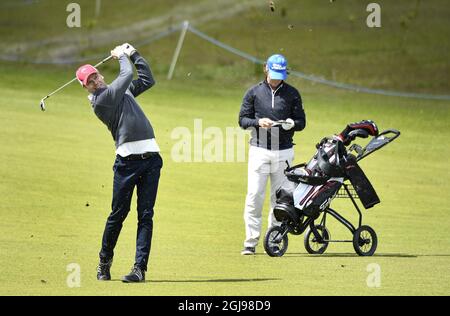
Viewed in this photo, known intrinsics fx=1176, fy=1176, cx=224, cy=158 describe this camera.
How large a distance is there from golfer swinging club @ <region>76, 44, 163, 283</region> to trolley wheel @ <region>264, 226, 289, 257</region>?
1.81 m

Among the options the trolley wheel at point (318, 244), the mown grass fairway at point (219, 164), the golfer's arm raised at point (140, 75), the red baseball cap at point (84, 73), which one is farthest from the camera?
the trolley wheel at point (318, 244)

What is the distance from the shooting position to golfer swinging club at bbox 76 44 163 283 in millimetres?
10453

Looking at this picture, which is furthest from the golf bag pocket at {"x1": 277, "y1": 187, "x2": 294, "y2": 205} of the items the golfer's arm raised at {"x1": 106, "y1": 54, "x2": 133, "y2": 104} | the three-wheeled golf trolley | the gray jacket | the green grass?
the golfer's arm raised at {"x1": 106, "y1": 54, "x2": 133, "y2": 104}

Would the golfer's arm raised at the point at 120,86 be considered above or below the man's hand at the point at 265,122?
above

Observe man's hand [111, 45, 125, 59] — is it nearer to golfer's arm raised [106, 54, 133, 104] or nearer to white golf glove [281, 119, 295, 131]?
golfer's arm raised [106, 54, 133, 104]

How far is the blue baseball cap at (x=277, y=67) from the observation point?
480 inches

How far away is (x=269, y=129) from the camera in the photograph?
1245cm

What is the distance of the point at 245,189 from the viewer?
17.7 meters

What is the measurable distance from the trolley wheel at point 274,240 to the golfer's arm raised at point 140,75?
7.01 ft

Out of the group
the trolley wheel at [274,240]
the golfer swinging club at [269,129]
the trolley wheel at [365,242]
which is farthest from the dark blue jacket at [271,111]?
the trolley wheel at [365,242]

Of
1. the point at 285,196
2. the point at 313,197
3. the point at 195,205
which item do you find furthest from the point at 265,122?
the point at 195,205

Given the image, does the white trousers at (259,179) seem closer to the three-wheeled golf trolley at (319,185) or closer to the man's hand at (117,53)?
the three-wheeled golf trolley at (319,185)

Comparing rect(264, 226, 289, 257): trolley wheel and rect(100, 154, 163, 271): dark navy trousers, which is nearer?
rect(100, 154, 163, 271): dark navy trousers

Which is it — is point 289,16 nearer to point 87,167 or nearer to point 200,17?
point 200,17
